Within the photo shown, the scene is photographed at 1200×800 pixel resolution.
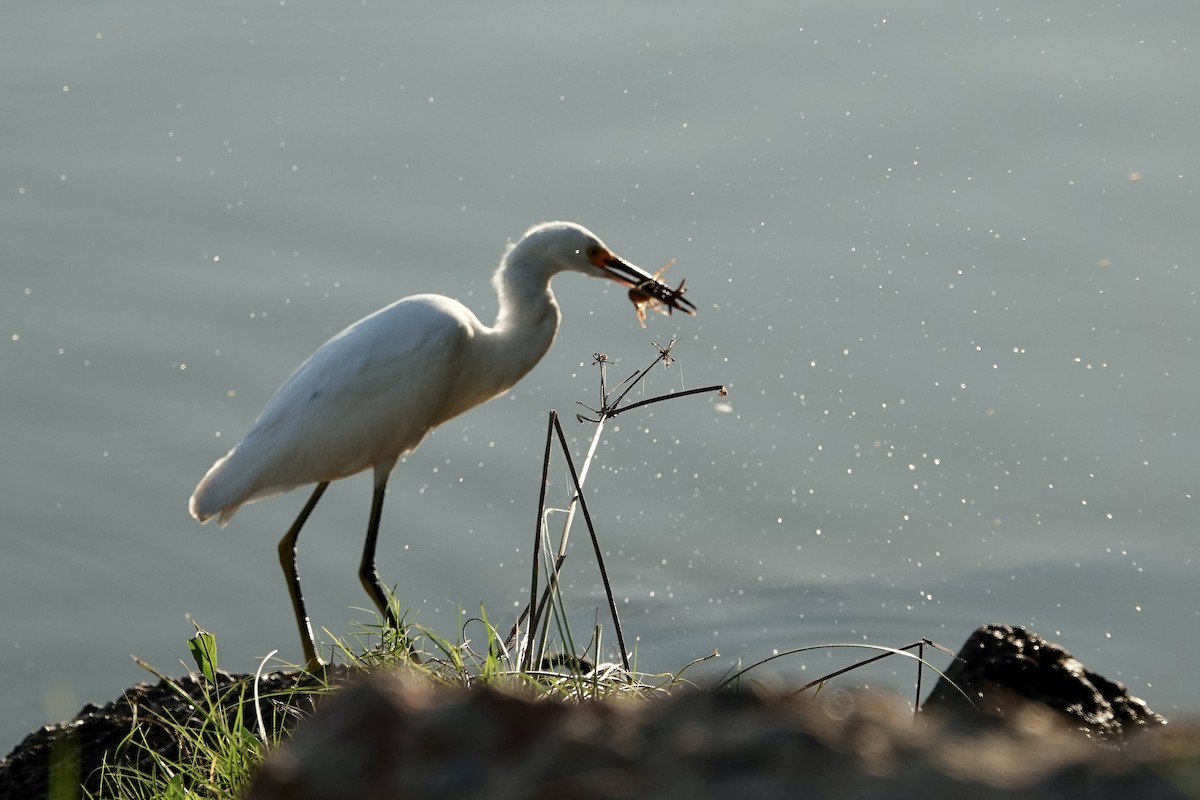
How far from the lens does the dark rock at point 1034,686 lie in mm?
3510

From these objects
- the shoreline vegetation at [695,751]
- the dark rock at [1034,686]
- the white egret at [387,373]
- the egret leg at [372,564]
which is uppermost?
the white egret at [387,373]

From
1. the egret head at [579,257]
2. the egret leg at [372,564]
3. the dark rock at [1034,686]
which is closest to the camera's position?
the dark rock at [1034,686]

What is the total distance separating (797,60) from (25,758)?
5.36 metres

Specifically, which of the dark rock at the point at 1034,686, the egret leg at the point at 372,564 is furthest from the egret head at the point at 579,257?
the dark rock at the point at 1034,686

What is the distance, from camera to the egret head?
509cm

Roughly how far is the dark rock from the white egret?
5.99ft

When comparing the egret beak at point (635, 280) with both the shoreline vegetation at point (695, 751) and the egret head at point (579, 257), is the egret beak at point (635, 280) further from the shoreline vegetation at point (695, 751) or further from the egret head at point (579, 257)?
the shoreline vegetation at point (695, 751)

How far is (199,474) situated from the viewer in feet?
21.1

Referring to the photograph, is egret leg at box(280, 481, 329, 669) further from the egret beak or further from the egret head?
the egret beak

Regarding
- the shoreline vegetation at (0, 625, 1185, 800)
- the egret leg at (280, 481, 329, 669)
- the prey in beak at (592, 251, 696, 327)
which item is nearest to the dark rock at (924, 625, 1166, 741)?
the prey in beak at (592, 251, 696, 327)

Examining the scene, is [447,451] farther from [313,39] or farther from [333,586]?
[313,39]

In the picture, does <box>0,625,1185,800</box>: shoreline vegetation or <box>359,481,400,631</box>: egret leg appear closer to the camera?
<box>0,625,1185,800</box>: shoreline vegetation

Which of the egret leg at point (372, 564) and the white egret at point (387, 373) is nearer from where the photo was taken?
the white egret at point (387, 373)

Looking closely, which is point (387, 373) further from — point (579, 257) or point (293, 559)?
point (293, 559)
